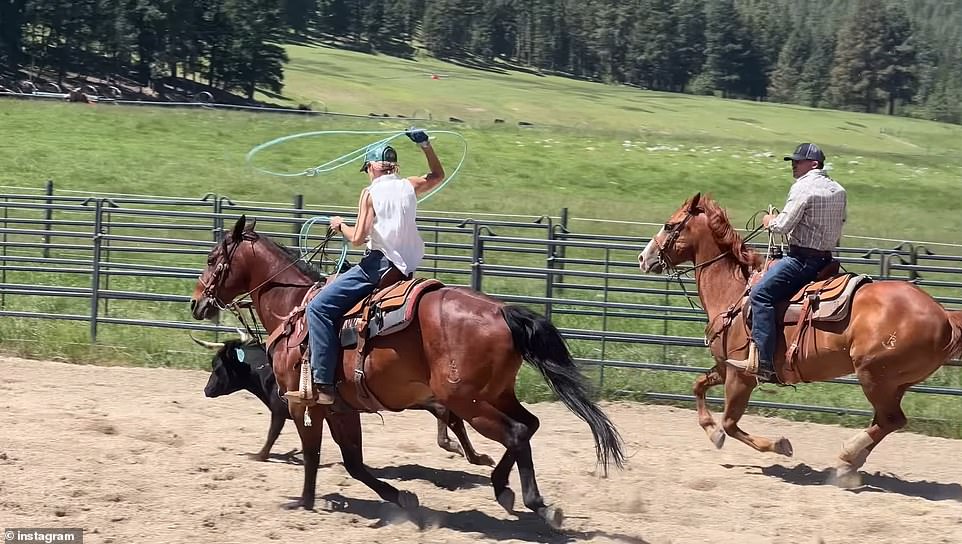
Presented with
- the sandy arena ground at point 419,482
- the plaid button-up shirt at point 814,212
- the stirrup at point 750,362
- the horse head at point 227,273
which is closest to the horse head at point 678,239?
the plaid button-up shirt at point 814,212

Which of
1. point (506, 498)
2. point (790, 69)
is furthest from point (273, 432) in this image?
point (790, 69)

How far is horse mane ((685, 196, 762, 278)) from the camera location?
8.21 meters

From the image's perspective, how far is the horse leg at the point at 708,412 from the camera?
832 centimetres

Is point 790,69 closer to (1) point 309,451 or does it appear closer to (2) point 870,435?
(2) point 870,435

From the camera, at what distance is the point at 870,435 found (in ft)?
24.8

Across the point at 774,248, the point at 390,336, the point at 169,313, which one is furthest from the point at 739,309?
the point at 169,313

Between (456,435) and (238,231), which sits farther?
(456,435)

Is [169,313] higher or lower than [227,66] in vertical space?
lower

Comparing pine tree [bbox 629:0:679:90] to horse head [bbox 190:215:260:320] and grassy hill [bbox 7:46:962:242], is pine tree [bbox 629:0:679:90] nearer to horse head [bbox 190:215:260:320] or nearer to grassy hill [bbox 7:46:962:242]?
grassy hill [bbox 7:46:962:242]

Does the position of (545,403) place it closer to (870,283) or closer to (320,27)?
(870,283)

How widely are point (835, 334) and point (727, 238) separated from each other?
1116 millimetres

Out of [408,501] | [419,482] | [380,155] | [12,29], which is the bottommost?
[419,482]

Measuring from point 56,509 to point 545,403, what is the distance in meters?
5.09

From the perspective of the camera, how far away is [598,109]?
6994cm
